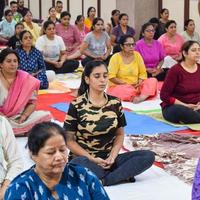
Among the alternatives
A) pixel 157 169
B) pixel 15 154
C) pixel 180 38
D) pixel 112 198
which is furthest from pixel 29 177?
pixel 180 38

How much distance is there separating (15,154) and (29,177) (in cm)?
86

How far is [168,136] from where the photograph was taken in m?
4.42

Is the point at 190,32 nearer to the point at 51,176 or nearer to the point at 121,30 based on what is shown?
the point at 121,30

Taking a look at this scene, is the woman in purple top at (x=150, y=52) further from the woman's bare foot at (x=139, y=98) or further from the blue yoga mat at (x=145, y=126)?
the blue yoga mat at (x=145, y=126)

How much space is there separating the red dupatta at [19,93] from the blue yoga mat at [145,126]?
911mm

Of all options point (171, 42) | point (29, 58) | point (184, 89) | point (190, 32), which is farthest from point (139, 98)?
point (190, 32)

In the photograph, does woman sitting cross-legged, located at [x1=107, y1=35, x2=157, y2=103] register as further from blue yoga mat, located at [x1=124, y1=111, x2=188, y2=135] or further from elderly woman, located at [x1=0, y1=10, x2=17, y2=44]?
elderly woman, located at [x1=0, y1=10, x2=17, y2=44]

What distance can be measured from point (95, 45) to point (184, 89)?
3365mm

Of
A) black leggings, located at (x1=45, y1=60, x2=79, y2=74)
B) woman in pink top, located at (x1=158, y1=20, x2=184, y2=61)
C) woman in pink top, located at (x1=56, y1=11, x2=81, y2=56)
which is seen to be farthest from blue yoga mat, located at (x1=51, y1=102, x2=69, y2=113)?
woman in pink top, located at (x1=56, y1=11, x2=81, y2=56)

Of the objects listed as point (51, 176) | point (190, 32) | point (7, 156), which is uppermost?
point (190, 32)

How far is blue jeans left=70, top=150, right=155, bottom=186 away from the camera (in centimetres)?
336

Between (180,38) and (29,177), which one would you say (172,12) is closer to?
(180,38)

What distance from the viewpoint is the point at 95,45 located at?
8.17m

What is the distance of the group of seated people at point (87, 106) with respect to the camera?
196 centimetres
